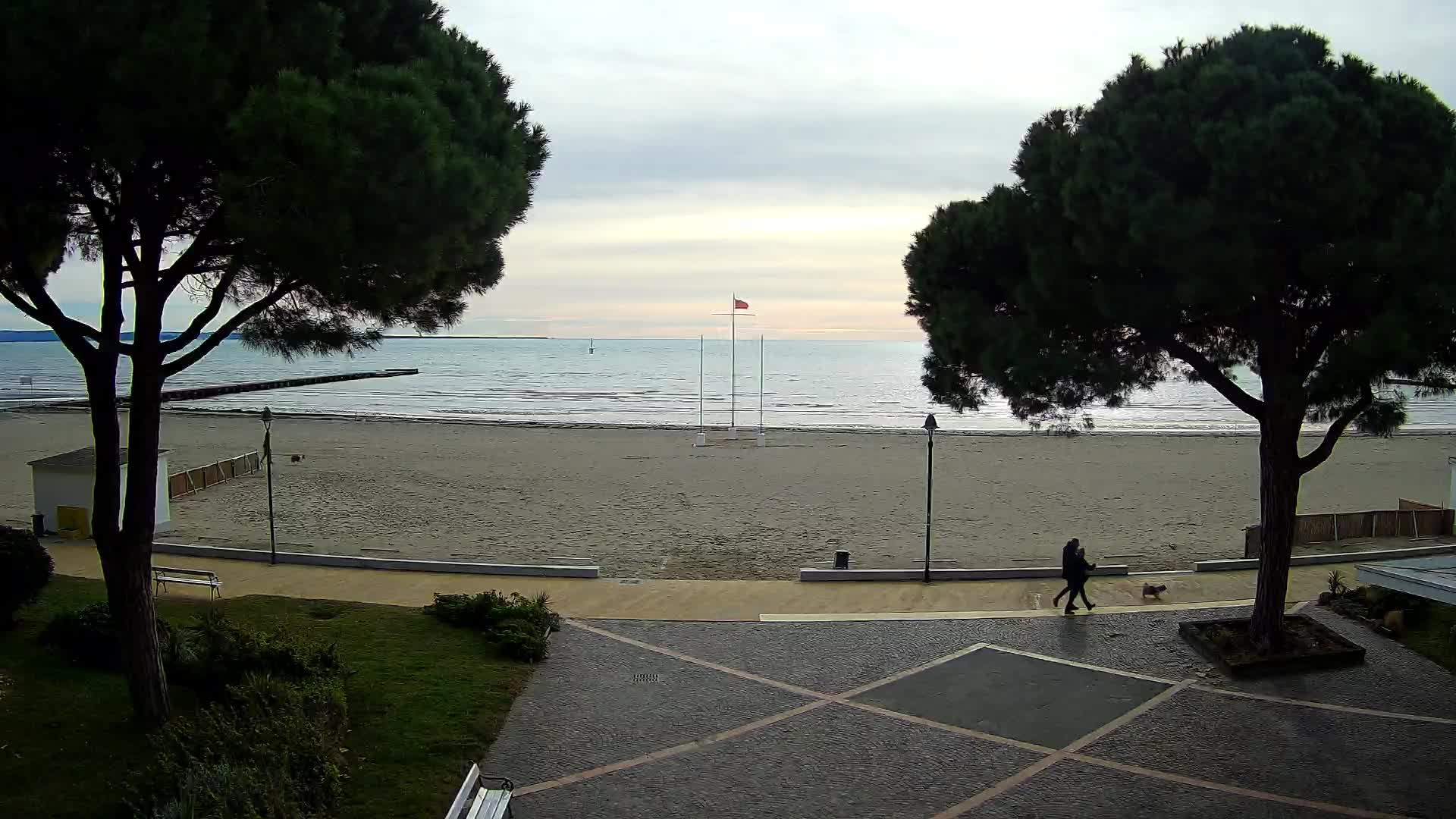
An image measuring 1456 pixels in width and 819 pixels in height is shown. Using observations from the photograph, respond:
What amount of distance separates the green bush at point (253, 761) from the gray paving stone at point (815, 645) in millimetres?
5173

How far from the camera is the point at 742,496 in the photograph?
29.1m

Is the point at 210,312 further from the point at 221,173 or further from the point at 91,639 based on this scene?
the point at 91,639

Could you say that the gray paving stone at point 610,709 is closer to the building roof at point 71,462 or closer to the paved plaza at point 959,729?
the paved plaza at point 959,729

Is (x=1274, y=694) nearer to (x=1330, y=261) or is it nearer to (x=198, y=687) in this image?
(x=1330, y=261)

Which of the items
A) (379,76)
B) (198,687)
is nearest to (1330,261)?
(379,76)

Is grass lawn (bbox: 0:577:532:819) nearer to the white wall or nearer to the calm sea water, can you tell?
the white wall

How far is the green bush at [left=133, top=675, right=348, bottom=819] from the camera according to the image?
6.76m

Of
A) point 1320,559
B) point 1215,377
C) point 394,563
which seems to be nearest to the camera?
point 1215,377

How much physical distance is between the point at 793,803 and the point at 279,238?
21.0 feet

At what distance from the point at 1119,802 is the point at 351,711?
300 inches

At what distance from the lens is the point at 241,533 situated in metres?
22.7

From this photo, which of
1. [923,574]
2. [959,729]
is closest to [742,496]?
[923,574]

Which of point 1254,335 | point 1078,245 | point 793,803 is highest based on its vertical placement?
point 1078,245

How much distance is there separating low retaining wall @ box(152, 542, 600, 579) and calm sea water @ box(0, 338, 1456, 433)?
23.4 m
